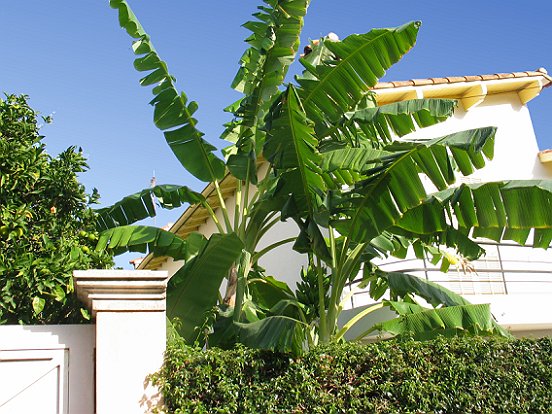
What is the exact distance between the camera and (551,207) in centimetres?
734

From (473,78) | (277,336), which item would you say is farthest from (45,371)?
(473,78)

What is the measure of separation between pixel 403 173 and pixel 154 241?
359cm

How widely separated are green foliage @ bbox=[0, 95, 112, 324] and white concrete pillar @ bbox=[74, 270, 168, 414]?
413 mm

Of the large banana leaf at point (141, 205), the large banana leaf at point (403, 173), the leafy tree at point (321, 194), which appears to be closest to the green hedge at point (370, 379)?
the leafy tree at point (321, 194)

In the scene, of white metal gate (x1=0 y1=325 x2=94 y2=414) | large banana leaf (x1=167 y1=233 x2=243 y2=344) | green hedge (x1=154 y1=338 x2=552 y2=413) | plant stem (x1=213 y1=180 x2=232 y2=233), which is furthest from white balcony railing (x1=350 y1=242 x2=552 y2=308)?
white metal gate (x1=0 y1=325 x2=94 y2=414)

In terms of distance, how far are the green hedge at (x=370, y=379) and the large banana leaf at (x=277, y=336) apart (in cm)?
11

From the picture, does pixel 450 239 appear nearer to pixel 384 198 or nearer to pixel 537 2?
pixel 384 198

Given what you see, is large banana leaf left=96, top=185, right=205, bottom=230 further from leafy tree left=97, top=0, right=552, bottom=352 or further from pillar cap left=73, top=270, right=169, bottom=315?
pillar cap left=73, top=270, right=169, bottom=315

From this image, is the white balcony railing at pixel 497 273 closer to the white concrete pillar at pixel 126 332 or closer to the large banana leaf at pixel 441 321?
the large banana leaf at pixel 441 321

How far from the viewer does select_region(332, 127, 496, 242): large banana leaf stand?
712 cm

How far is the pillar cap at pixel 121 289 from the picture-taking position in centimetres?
547

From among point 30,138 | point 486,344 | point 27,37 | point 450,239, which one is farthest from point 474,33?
point 30,138

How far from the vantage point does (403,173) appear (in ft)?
24.4

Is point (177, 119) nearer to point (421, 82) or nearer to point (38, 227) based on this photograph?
point (38, 227)
